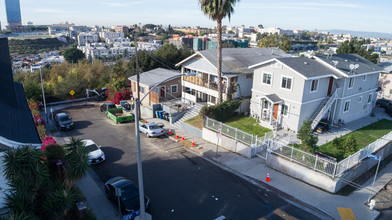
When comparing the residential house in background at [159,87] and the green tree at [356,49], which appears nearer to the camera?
the residential house in background at [159,87]

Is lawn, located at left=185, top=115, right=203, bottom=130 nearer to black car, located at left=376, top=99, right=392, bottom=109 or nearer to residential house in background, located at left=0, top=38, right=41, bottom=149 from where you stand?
residential house in background, located at left=0, top=38, right=41, bottom=149

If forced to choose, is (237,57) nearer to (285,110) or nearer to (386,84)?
(285,110)

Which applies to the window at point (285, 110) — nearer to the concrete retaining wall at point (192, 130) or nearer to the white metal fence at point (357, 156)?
the white metal fence at point (357, 156)

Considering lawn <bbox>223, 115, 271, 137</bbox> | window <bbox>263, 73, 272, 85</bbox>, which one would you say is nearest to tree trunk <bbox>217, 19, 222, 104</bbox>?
lawn <bbox>223, 115, 271, 137</bbox>

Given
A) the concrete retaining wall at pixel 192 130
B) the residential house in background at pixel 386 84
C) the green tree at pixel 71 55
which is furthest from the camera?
the green tree at pixel 71 55

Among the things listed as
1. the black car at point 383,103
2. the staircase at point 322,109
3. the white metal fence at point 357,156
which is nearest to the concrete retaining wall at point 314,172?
the white metal fence at point 357,156

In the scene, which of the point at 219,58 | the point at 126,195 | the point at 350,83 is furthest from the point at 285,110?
the point at 126,195
